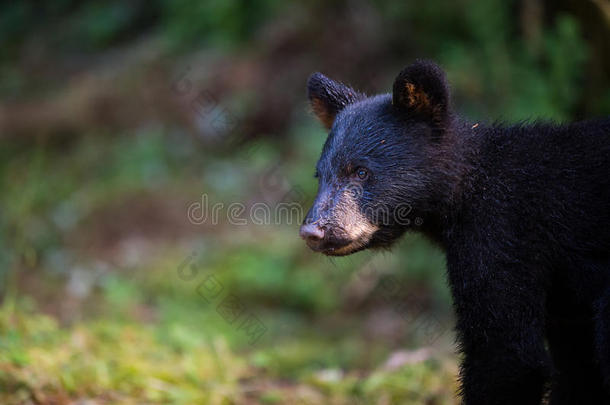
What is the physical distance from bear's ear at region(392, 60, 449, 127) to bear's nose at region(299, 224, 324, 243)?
2.95ft

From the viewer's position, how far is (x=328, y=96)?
406 centimetres

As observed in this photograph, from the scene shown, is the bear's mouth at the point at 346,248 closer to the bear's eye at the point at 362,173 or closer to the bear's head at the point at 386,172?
the bear's head at the point at 386,172

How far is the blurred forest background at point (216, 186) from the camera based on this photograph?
189 inches

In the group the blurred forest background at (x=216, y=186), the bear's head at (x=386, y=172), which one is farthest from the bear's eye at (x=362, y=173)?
the blurred forest background at (x=216, y=186)

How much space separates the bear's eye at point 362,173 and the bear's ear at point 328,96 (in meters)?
0.65

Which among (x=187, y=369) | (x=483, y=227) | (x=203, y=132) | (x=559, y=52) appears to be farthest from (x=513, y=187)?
(x=203, y=132)

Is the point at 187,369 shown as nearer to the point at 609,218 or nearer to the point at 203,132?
the point at 609,218

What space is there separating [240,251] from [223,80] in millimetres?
4159

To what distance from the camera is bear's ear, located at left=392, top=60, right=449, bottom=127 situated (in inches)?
131

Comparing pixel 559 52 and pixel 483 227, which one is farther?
pixel 559 52

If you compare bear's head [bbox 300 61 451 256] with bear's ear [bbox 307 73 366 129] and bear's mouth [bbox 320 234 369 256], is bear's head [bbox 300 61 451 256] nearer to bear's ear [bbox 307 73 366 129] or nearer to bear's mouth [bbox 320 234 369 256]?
bear's mouth [bbox 320 234 369 256]

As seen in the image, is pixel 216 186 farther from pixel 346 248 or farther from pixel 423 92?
pixel 423 92

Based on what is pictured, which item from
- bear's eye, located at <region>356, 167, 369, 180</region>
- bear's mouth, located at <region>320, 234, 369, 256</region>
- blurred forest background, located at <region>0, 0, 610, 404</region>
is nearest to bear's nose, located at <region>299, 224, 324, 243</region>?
bear's mouth, located at <region>320, 234, 369, 256</region>

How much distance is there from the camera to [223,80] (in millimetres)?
11047
